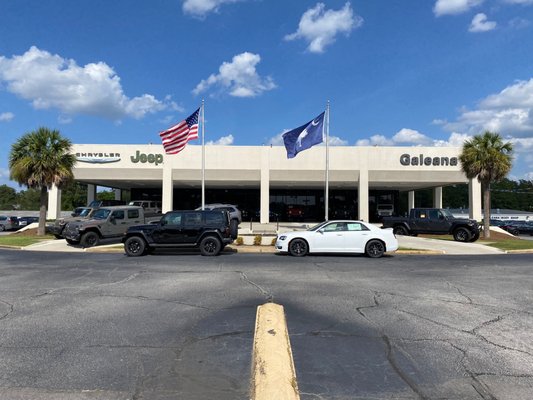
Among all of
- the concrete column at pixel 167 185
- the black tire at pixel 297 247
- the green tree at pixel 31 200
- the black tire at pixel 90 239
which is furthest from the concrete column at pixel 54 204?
the green tree at pixel 31 200

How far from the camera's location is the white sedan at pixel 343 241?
17.3 m

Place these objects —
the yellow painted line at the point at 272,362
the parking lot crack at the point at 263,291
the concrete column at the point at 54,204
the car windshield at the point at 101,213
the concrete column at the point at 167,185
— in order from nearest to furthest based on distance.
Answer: the yellow painted line at the point at 272,362 → the parking lot crack at the point at 263,291 → the car windshield at the point at 101,213 → the concrete column at the point at 167,185 → the concrete column at the point at 54,204

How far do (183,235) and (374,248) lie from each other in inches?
288

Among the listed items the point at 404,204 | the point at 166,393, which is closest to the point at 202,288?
the point at 166,393

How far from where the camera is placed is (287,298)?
905 centimetres

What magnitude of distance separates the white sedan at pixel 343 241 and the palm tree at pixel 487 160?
14597 millimetres

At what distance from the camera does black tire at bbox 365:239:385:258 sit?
1734 centimetres

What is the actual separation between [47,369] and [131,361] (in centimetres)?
89

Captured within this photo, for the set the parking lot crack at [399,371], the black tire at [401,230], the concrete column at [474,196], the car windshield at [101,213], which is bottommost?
the parking lot crack at [399,371]

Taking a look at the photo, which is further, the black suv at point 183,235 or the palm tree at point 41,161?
the palm tree at point 41,161

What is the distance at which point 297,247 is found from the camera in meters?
17.5

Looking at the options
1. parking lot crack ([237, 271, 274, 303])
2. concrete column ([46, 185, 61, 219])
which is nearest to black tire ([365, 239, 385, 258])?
parking lot crack ([237, 271, 274, 303])

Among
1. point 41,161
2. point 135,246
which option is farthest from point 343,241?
point 41,161

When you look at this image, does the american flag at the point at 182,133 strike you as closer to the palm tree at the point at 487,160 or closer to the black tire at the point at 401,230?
the black tire at the point at 401,230
